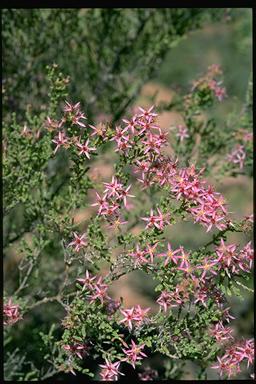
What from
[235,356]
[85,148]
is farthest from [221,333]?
[85,148]

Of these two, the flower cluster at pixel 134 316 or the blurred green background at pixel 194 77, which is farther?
the blurred green background at pixel 194 77

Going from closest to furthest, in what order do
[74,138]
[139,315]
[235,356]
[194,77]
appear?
[139,315] → [74,138] → [235,356] → [194,77]

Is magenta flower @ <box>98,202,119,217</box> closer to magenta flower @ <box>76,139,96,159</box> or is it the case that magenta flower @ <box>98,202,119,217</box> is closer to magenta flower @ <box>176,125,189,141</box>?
magenta flower @ <box>76,139,96,159</box>

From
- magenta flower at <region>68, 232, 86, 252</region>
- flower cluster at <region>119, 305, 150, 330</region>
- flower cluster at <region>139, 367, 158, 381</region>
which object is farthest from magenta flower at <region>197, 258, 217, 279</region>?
flower cluster at <region>139, 367, 158, 381</region>

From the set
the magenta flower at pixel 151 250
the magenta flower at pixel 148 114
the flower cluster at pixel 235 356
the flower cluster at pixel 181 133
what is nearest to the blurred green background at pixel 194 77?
the flower cluster at pixel 181 133

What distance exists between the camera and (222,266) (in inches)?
113

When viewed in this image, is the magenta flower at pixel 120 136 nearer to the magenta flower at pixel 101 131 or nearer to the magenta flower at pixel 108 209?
the magenta flower at pixel 101 131

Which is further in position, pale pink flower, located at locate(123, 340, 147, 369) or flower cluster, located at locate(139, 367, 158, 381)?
flower cluster, located at locate(139, 367, 158, 381)

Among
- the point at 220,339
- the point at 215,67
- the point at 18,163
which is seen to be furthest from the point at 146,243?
the point at 215,67

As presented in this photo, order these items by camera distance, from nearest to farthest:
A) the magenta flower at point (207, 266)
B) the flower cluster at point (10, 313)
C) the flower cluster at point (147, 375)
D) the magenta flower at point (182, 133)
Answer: the magenta flower at point (207, 266)
the flower cluster at point (10, 313)
the flower cluster at point (147, 375)
the magenta flower at point (182, 133)

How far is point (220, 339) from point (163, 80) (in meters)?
19.4

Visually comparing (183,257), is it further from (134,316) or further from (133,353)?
(133,353)

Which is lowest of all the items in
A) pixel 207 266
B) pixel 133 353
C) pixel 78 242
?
pixel 133 353

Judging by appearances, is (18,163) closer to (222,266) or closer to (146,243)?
(146,243)
